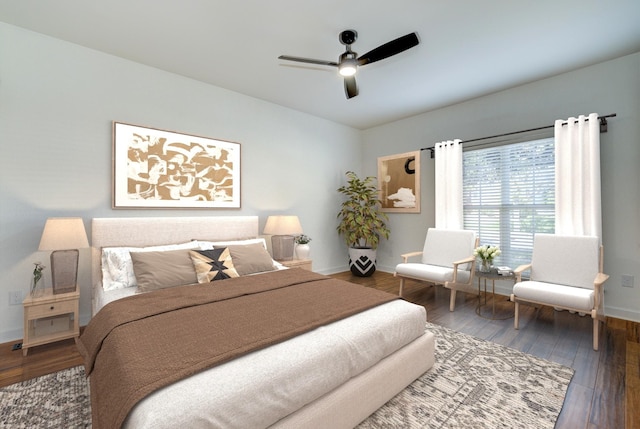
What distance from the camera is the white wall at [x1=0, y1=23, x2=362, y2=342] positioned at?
259 cm

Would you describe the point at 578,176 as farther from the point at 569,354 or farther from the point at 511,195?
the point at 569,354

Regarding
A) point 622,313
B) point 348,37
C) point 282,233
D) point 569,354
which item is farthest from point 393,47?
point 622,313

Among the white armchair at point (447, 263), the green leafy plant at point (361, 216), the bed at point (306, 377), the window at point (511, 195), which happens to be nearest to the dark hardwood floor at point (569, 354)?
the white armchair at point (447, 263)

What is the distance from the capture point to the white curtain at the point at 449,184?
4.31m

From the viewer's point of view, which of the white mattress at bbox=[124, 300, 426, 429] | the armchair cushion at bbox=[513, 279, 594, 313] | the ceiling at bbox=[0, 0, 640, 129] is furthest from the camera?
the armchair cushion at bbox=[513, 279, 594, 313]

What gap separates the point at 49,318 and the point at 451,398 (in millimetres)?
3558

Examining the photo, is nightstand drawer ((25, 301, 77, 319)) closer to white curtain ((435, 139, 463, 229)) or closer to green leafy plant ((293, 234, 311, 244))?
green leafy plant ((293, 234, 311, 244))

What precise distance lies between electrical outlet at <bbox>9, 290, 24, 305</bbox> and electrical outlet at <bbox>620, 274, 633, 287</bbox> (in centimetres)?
618

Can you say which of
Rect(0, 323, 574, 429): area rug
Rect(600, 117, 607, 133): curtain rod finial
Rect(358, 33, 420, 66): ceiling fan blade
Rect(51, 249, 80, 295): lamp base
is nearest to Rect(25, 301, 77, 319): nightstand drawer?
Rect(51, 249, 80, 295): lamp base

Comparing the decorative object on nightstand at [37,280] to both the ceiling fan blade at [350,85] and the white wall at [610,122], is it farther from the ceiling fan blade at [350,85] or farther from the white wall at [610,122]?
the white wall at [610,122]

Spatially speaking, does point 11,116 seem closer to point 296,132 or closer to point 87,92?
point 87,92

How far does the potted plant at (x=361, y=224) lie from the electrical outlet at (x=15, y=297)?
4.16 meters

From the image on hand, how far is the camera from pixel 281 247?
4.08 metres

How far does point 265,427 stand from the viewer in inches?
48.3
